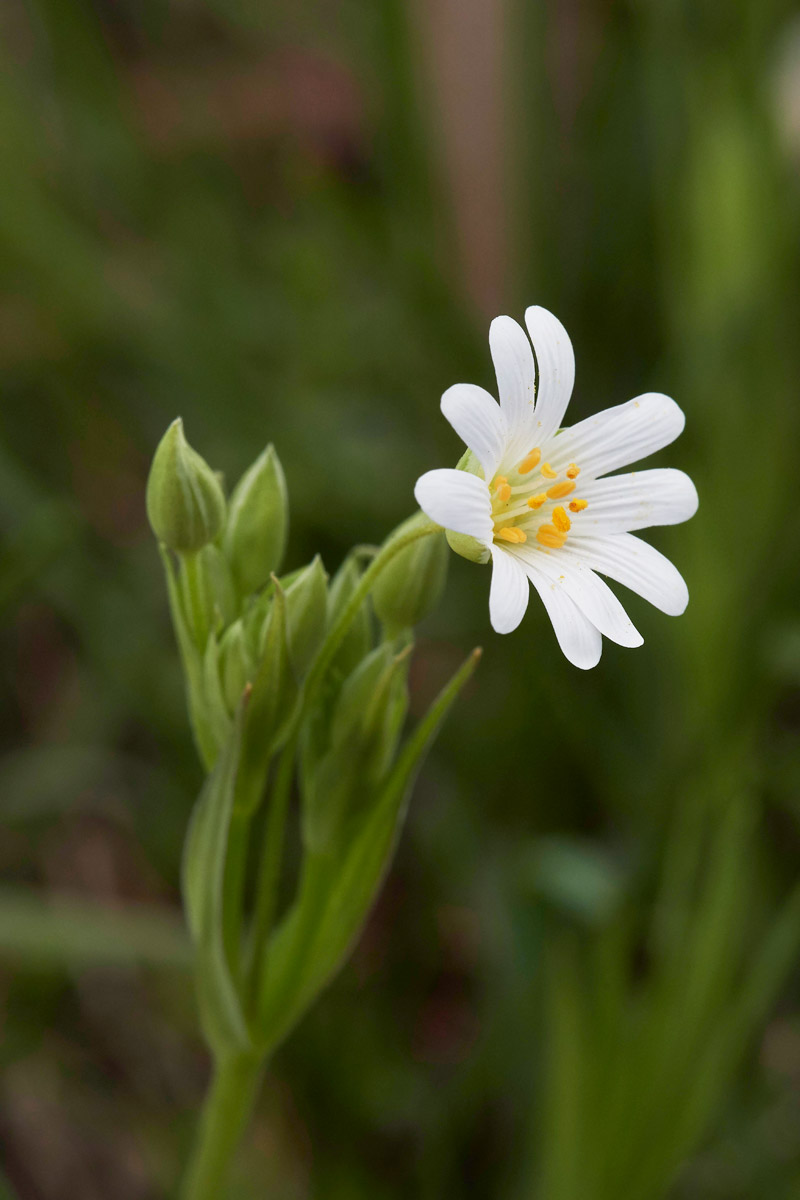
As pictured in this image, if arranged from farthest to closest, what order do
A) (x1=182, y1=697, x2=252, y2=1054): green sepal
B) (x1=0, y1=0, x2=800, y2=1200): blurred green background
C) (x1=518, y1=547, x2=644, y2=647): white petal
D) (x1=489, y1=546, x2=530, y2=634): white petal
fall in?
(x1=0, y1=0, x2=800, y2=1200): blurred green background, (x1=182, y1=697, x2=252, y2=1054): green sepal, (x1=518, y1=547, x2=644, y2=647): white petal, (x1=489, y1=546, x2=530, y2=634): white petal

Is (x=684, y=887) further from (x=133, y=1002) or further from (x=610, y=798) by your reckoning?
(x=133, y=1002)

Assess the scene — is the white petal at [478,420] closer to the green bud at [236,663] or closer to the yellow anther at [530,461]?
the yellow anther at [530,461]

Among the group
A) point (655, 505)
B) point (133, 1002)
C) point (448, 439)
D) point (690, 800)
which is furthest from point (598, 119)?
point (133, 1002)

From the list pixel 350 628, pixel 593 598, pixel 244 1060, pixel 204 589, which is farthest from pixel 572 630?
pixel 244 1060

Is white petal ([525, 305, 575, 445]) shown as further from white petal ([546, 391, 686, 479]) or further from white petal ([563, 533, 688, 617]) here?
white petal ([563, 533, 688, 617])

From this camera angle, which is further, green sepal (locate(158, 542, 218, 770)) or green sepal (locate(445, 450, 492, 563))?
green sepal (locate(158, 542, 218, 770))

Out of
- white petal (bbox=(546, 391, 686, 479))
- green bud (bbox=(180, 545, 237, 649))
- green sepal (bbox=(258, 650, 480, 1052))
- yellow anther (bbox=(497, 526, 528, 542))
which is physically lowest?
green sepal (bbox=(258, 650, 480, 1052))

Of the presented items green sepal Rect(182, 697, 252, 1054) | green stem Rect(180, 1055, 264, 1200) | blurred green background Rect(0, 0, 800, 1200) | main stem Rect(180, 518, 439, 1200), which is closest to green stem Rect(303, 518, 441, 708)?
main stem Rect(180, 518, 439, 1200)
